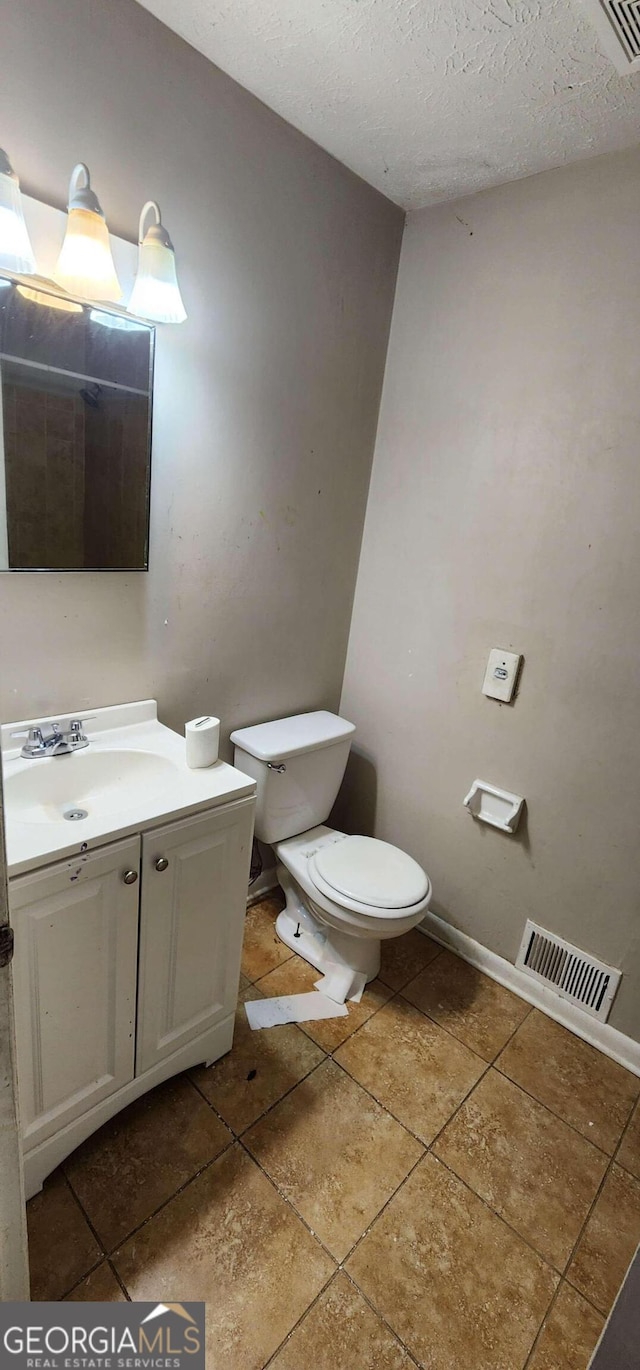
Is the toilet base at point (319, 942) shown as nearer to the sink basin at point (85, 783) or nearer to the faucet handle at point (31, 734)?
the sink basin at point (85, 783)

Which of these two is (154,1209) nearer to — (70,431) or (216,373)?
(70,431)

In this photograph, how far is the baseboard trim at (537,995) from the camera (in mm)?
1639

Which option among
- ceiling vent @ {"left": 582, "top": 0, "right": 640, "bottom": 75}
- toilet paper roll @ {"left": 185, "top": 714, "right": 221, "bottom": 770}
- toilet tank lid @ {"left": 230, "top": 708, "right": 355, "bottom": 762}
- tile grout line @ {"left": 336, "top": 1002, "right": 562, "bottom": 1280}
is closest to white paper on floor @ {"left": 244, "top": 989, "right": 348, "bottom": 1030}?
tile grout line @ {"left": 336, "top": 1002, "right": 562, "bottom": 1280}

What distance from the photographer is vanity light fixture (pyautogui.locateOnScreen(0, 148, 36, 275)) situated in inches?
38.5

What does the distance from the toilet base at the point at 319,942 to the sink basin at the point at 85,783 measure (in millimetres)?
762

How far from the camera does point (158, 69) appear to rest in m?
1.19

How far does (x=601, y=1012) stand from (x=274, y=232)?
233cm

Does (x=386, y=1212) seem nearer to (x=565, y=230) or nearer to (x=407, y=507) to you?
(x=407, y=507)

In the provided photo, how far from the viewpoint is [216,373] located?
1459 mm

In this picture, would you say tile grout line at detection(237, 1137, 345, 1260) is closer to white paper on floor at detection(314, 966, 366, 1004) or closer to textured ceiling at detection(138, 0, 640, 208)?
white paper on floor at detection(314, 966, 366, 1004)

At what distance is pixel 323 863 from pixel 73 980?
0.78m

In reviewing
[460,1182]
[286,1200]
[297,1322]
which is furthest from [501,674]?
[297,1322]

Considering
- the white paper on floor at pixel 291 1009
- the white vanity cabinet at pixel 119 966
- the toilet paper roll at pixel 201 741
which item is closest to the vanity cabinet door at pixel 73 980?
the white vanity cabinet at pixel 119 966

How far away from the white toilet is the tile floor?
207 millimetres
